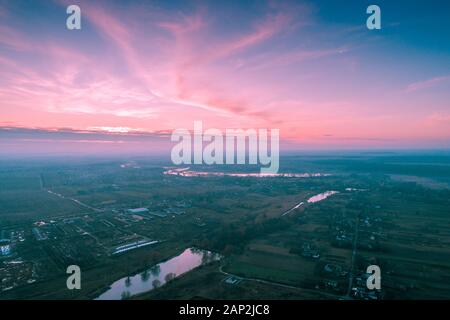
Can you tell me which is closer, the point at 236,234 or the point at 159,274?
the point at 159,274

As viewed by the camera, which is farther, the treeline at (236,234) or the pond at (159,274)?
Answer: the treeline at (236,234)

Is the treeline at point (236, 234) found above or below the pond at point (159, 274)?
above

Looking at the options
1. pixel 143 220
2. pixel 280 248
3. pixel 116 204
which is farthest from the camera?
pixel 116 204

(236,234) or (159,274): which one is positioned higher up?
(236,234)

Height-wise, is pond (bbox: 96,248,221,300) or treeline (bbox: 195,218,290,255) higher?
treeline (bbox: 195,218,290,255)

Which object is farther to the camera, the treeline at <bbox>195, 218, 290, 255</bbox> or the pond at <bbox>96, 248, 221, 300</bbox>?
the treeline at <bbox>195, 218, 290, 255</bbox>
